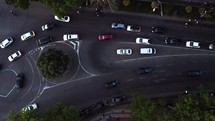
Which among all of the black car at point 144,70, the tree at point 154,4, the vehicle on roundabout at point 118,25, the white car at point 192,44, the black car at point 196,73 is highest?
the tree at point 154,4

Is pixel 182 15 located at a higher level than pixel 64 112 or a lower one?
higher

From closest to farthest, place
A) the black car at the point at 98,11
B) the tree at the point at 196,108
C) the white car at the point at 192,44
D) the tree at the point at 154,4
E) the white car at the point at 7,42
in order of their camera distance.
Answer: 1. the tree at the point at 196,108
2. the white car at the point at 192,44
3. the tree at the point at 154,4
4. the black car at the point at 98,11
5. the white car at the point at 7,42

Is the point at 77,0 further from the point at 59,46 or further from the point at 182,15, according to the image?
the point at 182,15

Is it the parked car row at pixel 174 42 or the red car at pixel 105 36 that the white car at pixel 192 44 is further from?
the red car at pixel 105 36

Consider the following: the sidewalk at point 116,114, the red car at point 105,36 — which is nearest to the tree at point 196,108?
the sidewalk at point 116,114

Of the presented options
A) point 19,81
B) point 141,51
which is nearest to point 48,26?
point 19,81

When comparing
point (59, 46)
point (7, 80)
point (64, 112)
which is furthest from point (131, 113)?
point (7, 80)
